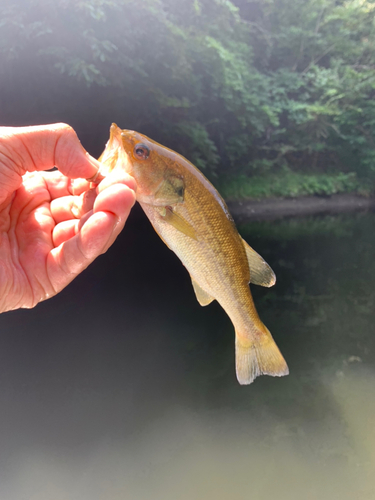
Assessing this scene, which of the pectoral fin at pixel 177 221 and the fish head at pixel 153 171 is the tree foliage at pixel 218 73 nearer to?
the fish head at pixel 153 171

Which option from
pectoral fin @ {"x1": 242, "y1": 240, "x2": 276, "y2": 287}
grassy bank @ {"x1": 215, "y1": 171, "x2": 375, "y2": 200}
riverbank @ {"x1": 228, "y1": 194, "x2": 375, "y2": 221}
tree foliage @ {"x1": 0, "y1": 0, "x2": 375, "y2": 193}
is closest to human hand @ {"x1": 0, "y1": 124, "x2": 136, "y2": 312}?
pectoral fin @ {"x1": 242, "y1": 240, "x2": 276, "y2": 287}

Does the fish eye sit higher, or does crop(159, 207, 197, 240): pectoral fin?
the fish eye

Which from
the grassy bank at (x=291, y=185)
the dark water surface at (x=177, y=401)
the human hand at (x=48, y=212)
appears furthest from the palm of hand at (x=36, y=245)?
the grassy bank at (x=291, y=185)

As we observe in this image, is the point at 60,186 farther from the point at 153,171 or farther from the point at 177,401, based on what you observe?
the point at 177,401

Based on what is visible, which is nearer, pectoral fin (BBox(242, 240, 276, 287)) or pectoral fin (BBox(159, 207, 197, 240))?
pectoral fin (BBox(159, 207, 197, 240))

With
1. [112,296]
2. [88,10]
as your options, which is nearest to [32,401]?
[112,296]

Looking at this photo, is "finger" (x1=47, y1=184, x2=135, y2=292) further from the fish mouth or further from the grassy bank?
the grassy bank

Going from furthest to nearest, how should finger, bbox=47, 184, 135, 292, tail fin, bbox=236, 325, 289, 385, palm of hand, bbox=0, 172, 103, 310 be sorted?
tail fin, bbox=236, 325, 289, 385, palm of hand, bbox=0, 172, 103, 310, finger, bbox=47, 184, 135, 292

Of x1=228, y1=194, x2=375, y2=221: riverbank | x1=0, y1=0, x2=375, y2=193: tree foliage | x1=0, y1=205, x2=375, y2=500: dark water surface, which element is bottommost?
x1=228, y1=194, x2=375, y2=221: riverbank

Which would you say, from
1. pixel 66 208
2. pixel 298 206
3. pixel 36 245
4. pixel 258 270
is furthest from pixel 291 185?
pixel 36 245
